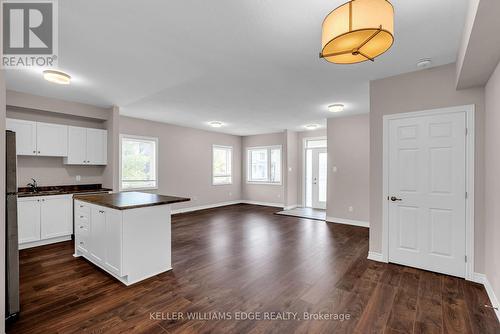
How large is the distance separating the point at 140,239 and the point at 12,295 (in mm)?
1121

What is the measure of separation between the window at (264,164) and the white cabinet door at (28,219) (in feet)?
20.7

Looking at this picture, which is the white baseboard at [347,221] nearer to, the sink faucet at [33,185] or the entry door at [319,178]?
the entry door at [319,178]

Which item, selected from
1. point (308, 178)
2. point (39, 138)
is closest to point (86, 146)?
point (39, 138)

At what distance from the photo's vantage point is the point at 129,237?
2742 mm

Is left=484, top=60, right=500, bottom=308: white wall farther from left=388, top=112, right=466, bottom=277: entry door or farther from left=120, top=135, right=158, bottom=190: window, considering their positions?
left=120, top=135, right=158, bottom=190: window

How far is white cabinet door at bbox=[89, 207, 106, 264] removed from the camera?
9.82 feet

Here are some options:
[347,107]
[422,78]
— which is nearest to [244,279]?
[422,78]

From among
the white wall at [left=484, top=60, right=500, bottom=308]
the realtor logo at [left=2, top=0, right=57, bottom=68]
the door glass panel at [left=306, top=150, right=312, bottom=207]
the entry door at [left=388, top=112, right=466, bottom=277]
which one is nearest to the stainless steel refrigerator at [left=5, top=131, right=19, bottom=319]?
the realtor logo at [left=2, top=0, right=57, bottom=68]

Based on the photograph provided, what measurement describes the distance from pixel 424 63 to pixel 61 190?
621 centimetres

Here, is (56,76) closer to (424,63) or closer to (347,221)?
(424,63)

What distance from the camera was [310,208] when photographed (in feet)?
25.9

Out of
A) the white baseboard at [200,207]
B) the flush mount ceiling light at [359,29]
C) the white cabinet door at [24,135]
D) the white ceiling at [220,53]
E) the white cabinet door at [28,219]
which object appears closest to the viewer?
the flush mount ceiling light at [359,29]

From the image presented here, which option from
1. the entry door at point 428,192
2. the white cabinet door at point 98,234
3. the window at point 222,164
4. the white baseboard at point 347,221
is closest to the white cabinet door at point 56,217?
the white cabinet door at point 98,234

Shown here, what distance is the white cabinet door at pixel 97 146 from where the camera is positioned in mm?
4840
